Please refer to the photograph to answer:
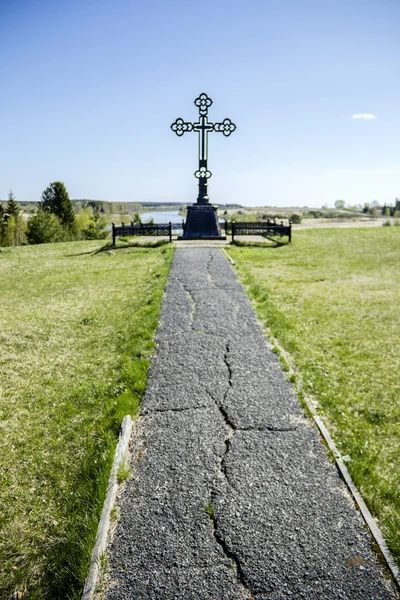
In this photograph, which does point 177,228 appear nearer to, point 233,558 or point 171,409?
point 171,409

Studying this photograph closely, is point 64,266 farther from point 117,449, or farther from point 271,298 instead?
point 117,449

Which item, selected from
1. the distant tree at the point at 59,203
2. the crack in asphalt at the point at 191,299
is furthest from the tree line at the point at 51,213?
the crack in asphalt at the point at 191,299

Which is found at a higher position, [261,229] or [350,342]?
[261,229]

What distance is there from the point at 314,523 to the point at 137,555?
152 centimetres

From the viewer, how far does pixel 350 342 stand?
7.60 metres

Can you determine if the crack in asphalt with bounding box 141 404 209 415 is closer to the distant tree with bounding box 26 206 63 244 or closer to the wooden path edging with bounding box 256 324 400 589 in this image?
the wooden path edging with bounding box 256 324 400 589

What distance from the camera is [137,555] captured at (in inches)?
118

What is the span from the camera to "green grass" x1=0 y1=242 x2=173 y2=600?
3158 mm

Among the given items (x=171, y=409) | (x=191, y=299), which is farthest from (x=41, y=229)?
(x=171, y=409)

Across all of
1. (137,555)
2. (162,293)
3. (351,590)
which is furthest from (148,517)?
(162,293)

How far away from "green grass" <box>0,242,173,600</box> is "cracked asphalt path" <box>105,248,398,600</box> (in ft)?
1.25

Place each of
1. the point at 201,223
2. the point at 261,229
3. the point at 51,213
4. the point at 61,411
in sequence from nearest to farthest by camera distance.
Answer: the point at 61,411, the point at 201,223, the point at 261,229, the point at 51,213

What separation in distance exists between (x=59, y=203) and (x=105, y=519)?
74.1 meters

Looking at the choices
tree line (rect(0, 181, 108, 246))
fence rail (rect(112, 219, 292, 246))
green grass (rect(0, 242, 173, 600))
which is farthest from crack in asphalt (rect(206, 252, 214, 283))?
tree line (rect(0, 181, 108, 246))
